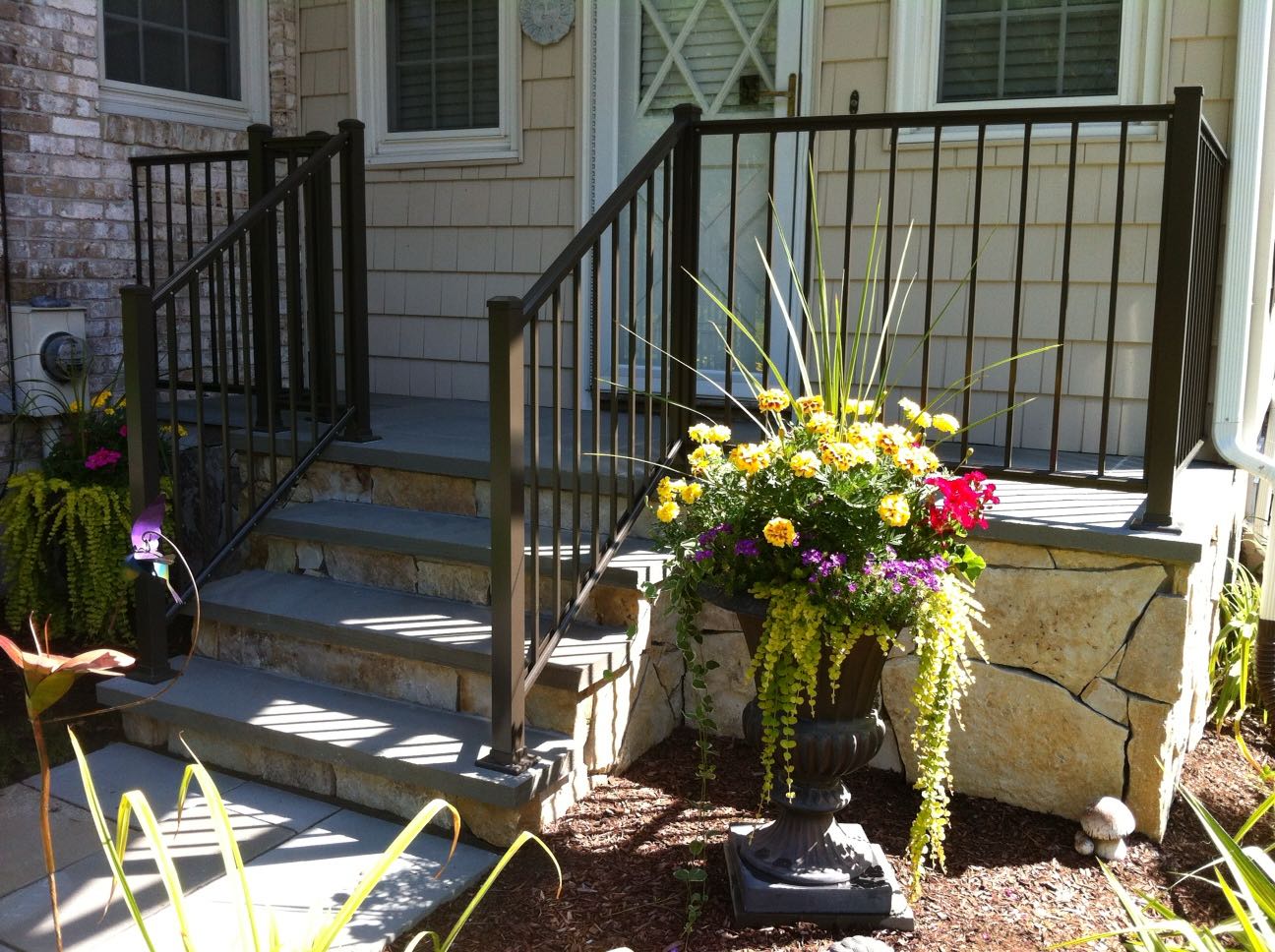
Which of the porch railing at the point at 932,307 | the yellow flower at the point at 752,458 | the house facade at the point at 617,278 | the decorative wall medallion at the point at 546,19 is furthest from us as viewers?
the decorative wall medallion at the point at 546,19

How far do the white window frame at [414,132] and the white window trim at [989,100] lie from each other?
152cm

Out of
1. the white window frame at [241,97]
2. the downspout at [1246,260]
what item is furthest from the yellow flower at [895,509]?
the white window frame at [241,97]

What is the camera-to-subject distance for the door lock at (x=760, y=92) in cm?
408

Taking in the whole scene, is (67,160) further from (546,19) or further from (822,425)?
(822,425)

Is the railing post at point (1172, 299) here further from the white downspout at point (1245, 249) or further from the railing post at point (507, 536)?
the railing post at point (507, 536)

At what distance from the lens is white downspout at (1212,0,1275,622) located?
3336 millimetres

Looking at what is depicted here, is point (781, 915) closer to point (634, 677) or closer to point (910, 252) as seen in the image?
point (634, 677)

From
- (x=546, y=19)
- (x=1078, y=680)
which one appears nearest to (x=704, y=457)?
(x=1078, y=680)

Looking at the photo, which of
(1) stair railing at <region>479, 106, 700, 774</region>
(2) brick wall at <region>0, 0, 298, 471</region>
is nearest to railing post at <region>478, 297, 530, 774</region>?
(1) stair railing at <region>479, 106, 700, 774</region>

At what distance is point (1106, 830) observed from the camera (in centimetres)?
260

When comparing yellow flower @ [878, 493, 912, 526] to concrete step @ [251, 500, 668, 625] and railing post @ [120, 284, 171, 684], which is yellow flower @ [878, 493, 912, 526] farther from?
railing post @ [120, 284, 171, 684]

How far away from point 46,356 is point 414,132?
1699 mm

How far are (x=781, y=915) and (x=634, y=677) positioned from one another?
0.85 m

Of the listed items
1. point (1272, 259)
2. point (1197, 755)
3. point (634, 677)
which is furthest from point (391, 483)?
point (1272, 259)
